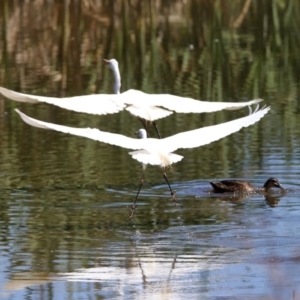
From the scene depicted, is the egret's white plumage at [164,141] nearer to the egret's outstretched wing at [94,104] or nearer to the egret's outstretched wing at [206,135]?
the egret's outstretched wing at [206,135]

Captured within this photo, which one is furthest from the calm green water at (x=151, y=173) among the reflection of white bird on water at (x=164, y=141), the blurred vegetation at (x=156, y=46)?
the reflection of white bird on water at (x=164, y=141)

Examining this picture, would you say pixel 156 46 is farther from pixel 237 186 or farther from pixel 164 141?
pixel 164 141

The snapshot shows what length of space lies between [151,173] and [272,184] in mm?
1604

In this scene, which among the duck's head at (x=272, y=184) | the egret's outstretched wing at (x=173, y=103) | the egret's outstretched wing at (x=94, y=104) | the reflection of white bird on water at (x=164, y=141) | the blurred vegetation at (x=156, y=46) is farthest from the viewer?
the blurred vegetation at (x=156, y=46)

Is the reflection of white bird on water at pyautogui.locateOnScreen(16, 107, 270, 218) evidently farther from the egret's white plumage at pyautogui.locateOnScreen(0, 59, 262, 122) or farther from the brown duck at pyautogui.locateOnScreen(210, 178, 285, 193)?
the brown duck at pyautogui.locateOnScreen(210, 178, 285, 193)

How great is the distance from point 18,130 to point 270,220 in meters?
5.51

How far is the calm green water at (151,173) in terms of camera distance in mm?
7508

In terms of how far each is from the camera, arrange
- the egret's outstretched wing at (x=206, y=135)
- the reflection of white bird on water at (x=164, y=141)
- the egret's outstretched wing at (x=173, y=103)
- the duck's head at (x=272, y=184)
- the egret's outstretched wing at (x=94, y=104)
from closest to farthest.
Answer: the reflection of white bird on water at (x=164, y=141), the egret's outstretched wing at (x=206, y=135), the egret's outstretched wing at (x=94, y=104), the egret's outstretched wing at (x=173, y=103), the duck's head at (x=272, y=184)

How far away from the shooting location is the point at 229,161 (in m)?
12.1

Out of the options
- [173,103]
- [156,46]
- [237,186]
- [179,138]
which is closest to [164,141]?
[179,138]

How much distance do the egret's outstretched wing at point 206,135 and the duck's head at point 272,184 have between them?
165 centimetres

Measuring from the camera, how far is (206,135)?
8906mm

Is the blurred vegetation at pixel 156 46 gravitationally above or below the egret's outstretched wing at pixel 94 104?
above

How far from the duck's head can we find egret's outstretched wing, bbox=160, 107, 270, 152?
1650mm
